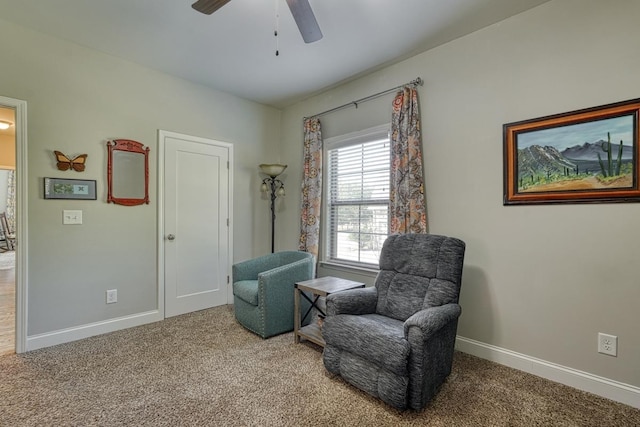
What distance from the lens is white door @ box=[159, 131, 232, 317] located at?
3473mm

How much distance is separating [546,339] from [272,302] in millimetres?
2210

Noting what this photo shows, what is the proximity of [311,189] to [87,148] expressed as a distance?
92.4 inches

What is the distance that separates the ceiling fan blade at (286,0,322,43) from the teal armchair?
2021mm

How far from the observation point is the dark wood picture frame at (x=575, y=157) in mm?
1926

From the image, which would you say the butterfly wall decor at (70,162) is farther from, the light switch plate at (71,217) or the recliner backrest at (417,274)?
the recliner backrest at (417,274)

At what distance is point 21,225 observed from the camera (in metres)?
2.59

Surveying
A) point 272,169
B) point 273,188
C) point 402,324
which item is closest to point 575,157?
point 402,324

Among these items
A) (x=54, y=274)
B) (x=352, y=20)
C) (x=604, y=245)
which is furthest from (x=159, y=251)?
(x=604, y=245)

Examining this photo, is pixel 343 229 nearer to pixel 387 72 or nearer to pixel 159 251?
pixel 387 72

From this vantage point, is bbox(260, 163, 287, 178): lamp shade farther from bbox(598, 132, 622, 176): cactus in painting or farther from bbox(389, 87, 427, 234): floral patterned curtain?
bbox(598, 132, 622, 176): cactus in painting

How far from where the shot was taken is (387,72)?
3211mm

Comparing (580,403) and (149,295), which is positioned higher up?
(149,295)

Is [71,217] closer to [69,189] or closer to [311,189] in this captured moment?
[69,189]

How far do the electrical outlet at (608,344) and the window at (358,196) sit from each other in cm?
179
